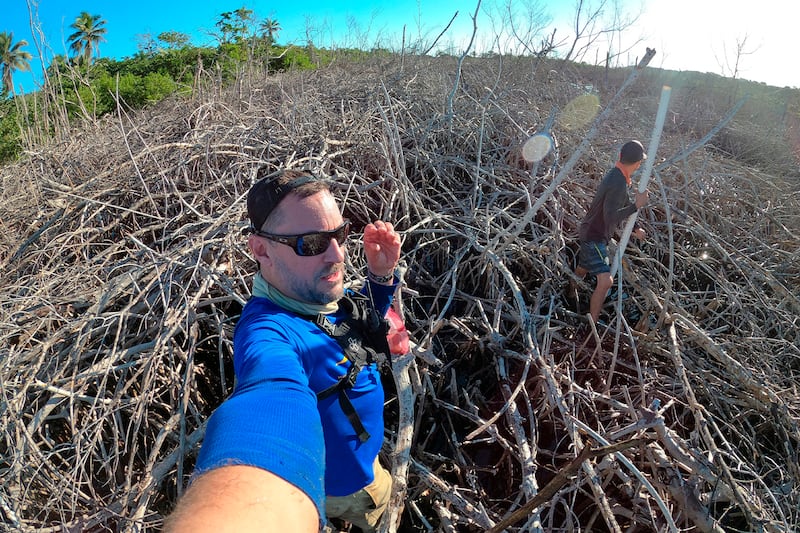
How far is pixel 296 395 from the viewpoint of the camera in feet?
3.23

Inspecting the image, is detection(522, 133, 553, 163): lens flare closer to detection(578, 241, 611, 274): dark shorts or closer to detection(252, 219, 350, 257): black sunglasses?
detection(578, 241, 611, 274): dark shorts

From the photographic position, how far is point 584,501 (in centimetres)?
218

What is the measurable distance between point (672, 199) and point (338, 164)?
294 cm

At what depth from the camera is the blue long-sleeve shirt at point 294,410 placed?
0.77m

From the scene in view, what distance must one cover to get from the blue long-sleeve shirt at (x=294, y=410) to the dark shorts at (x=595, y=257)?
1673 millimetres

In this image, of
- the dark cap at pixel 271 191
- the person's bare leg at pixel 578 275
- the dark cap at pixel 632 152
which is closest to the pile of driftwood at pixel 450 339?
the person's bare leg at pixel 578 275

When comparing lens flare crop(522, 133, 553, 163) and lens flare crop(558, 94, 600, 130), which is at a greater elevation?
lens flare crop(558, 94, 600, 130)

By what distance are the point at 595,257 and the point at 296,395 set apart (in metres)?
2.37

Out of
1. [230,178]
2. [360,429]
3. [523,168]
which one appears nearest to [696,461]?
[360,429]

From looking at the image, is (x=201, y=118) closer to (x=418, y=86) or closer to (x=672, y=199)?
(x=418, y=86)

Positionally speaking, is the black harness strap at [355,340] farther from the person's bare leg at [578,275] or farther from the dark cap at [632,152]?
the dark cap at [632,152]

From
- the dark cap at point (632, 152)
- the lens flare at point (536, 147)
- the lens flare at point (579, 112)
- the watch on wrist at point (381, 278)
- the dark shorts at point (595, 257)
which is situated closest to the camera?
the watch on wrist at point (381, 278)

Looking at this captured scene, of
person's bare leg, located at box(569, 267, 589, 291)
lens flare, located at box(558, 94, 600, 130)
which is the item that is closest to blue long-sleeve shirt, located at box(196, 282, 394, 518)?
person's bare leg, located at box(569, 267, 589, 291)

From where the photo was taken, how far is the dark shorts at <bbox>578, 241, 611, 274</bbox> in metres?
2.72
